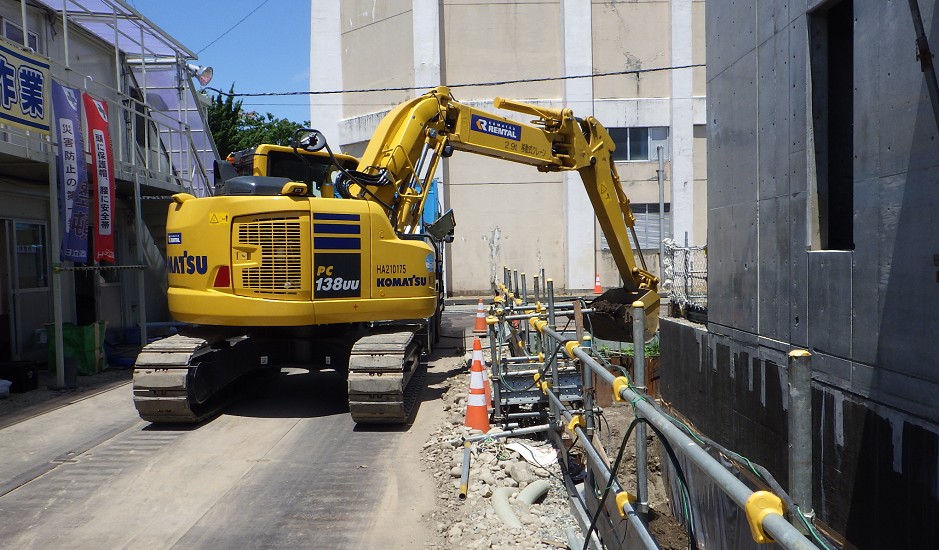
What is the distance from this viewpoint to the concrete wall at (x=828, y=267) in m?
4.34

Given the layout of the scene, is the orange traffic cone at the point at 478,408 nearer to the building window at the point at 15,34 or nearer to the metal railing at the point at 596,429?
the metal railing at the point at 596,429

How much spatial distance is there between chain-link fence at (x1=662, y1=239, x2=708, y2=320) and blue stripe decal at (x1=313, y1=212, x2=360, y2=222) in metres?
5.28

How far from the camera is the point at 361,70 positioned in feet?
85.6

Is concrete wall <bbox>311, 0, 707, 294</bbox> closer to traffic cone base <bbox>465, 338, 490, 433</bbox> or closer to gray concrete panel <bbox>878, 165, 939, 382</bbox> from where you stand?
traffic cone base <bbox>465, 338, 490, 433</bbox>

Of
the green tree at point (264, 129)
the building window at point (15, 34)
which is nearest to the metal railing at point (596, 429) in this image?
the building window at point (15, 34)

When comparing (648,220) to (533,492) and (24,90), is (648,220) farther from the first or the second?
(533,492)

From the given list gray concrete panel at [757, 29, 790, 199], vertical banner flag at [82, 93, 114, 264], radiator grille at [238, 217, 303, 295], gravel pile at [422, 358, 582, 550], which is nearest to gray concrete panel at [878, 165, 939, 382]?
gray concrete panel at [757, 29, 790, 199]

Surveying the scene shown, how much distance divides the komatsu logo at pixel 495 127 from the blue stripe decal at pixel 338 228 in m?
2.74

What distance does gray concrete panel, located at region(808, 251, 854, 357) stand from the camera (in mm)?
5148

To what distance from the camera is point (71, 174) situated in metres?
9.84

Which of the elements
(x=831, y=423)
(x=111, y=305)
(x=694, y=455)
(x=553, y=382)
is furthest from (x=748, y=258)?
(x=111, y=305)

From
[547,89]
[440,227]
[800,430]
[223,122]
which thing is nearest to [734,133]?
[440,227]

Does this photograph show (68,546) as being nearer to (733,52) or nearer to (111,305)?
(733,52)

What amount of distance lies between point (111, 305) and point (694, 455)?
45.8ft
